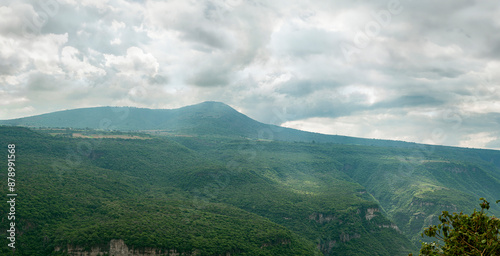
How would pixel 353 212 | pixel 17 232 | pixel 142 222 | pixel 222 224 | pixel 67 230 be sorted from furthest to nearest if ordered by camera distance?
pixel 353 212
pixel 222 224
pixel 142 222
pixel 67 230
pixel 17 232

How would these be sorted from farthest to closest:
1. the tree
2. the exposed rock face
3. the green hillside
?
the green hillside < the exposed rock face < the tree

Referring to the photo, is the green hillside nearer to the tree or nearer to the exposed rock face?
the exposed rock face

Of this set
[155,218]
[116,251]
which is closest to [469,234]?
[116,251]

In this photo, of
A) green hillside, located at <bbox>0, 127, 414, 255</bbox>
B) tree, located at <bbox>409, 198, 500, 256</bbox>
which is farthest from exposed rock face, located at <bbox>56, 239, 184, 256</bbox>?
tree, located at <bbox>409, 198, 500, 256</bbox>

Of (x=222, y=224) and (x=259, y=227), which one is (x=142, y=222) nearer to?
(x=222, y=224)

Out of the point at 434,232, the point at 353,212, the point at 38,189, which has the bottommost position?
the point at 353,212

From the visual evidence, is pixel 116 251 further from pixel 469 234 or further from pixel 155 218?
pixel 469 234

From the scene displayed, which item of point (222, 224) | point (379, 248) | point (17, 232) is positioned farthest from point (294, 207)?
point (17, 232)
